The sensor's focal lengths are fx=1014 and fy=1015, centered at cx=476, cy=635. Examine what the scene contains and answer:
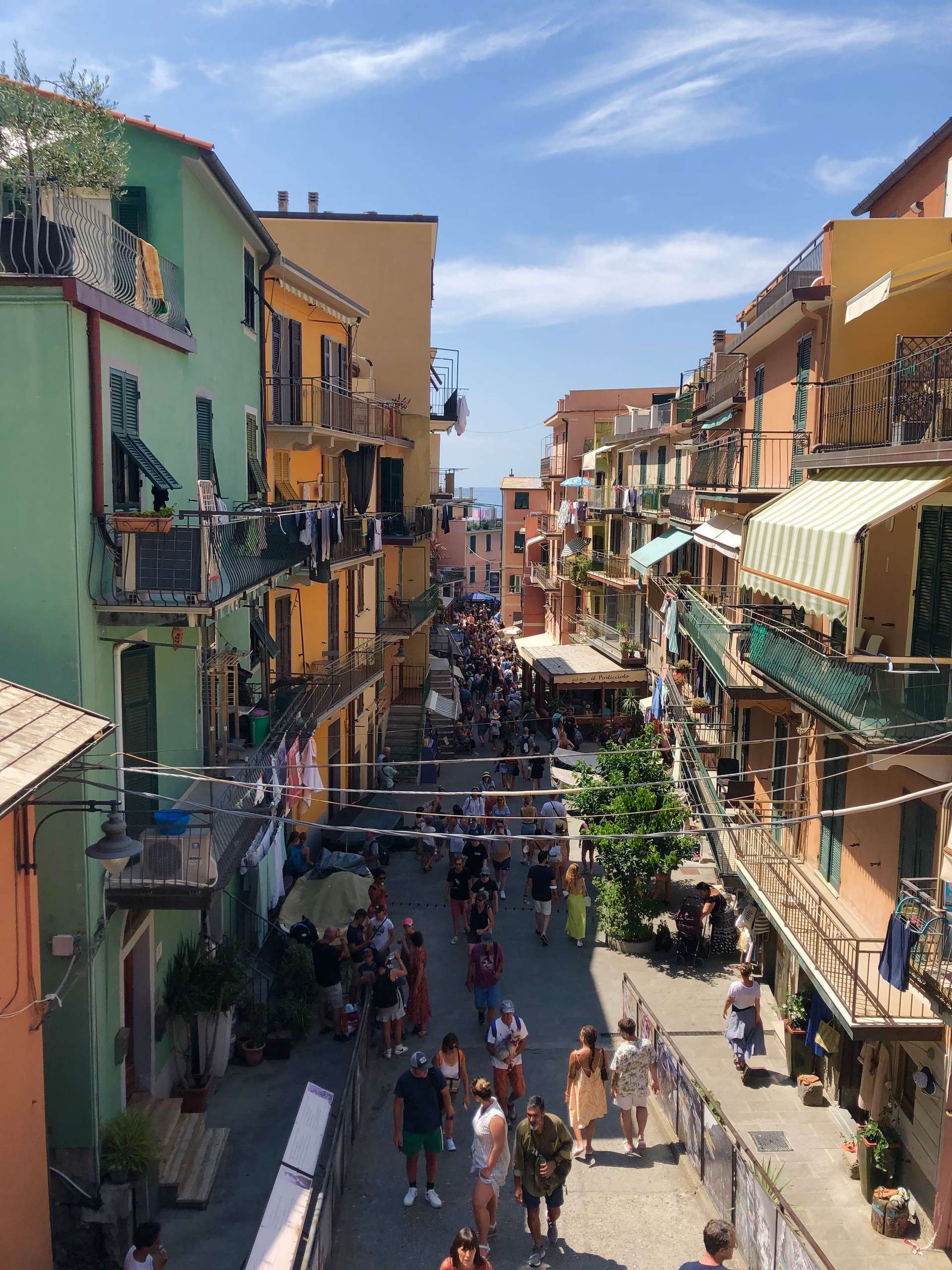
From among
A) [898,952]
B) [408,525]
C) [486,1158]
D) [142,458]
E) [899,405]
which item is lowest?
[486,1158]

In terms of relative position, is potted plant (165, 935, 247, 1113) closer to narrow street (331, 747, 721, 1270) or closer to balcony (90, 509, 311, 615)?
narrow street (331, 747, 721, 1270)

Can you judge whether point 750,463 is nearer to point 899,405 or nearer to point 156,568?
point 899,405

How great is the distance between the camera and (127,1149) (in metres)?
10.0

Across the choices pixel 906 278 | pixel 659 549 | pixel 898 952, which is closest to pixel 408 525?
pixel 659 549

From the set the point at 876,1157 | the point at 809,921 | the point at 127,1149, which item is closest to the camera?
the point at 127,1149

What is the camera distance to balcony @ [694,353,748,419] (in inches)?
803

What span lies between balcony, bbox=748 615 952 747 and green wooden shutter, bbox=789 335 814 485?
323cm

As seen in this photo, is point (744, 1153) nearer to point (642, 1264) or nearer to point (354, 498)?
point (642, 1264)

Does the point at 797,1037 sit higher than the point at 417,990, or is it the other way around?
the point at 417,990

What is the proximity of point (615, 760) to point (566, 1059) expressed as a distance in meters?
5.96

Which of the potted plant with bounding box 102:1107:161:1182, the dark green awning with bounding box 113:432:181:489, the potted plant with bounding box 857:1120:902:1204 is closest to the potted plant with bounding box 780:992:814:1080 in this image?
the potted plant with bounding box 857:1120:902:1204

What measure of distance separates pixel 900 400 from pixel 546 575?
138 ft

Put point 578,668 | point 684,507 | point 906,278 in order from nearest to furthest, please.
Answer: point 906,278, point 684,507, point 578,668

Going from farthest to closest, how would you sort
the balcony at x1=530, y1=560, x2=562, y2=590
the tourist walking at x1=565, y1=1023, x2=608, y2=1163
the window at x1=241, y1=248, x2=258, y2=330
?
1. the balcony at x1=530, y1=560, x2=562, y2=590
2. the window at x1=241, y1=248, x2=258, y2=330
3. the tourist walking at x1=565, y1=1023, x2=608, y2=1163
